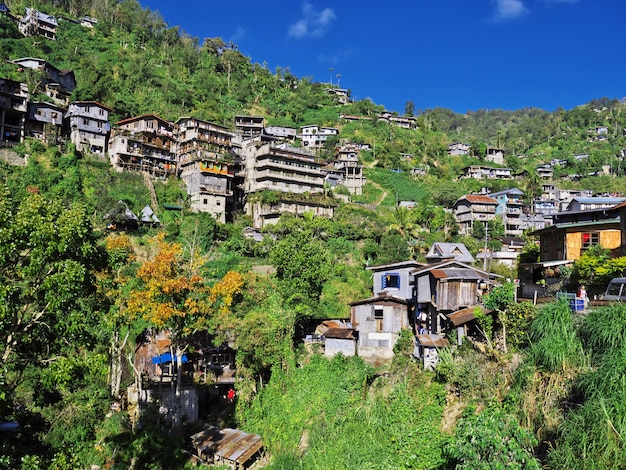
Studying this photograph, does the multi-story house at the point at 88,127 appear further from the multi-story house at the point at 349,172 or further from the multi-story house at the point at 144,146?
the multi-story house at the point at 349,172

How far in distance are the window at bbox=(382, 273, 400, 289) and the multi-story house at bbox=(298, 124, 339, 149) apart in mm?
51398

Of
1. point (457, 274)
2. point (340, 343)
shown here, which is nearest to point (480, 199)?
point (457, 274)

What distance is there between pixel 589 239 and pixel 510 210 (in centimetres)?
4256

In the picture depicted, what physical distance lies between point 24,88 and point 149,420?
145ft

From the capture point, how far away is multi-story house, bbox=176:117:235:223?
5184 centimetres

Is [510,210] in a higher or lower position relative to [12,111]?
lower

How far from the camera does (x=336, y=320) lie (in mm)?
33062

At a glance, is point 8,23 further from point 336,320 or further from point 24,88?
point 336,320

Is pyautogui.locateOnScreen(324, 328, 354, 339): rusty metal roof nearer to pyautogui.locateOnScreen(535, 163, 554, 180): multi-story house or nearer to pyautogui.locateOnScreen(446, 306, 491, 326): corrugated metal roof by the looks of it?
pyautogui.locateOnScreen(446, 306, 491, 326): corrugated metal roof

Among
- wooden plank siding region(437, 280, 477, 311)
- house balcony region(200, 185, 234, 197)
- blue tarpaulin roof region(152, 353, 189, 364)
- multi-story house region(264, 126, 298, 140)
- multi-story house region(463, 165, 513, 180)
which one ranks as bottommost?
blue tarpaulin roof region(152, 353, 189, 364)

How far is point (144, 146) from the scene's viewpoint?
2098 inches

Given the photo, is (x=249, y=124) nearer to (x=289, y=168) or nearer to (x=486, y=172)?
(x=289, y=168)

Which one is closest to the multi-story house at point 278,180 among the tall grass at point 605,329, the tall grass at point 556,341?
the tall grass at point 556,341

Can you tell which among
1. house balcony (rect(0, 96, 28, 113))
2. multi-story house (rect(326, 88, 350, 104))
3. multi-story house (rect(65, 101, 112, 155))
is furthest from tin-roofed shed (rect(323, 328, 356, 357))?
multi-story house (rect(326, 88, 350, 104))
